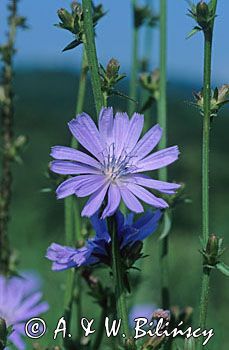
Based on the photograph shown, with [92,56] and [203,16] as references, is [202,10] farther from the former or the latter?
[92,56]

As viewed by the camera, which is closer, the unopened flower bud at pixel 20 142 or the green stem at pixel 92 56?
the green stem at pixel 92 56

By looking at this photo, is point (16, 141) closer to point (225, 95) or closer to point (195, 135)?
point (225, 95)

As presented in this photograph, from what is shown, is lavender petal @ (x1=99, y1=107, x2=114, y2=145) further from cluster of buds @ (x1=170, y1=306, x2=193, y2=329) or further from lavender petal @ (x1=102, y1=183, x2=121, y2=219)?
cluster of buds @ (x1=170, y1=306, x2=193, y2=329)

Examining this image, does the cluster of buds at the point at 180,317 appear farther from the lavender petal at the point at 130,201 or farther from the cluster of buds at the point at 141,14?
the cluster of buds at the point at 141,14

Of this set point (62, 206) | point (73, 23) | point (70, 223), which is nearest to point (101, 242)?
point (73, 23)

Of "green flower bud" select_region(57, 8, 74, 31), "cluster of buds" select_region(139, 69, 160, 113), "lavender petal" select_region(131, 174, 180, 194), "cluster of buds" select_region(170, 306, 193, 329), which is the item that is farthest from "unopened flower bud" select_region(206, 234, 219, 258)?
"cluster of buds" select_region(139, 69, 160, 113)

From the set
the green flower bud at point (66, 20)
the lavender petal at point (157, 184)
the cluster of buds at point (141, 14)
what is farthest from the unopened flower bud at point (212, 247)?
the cluster of buds at point (141, 14)
